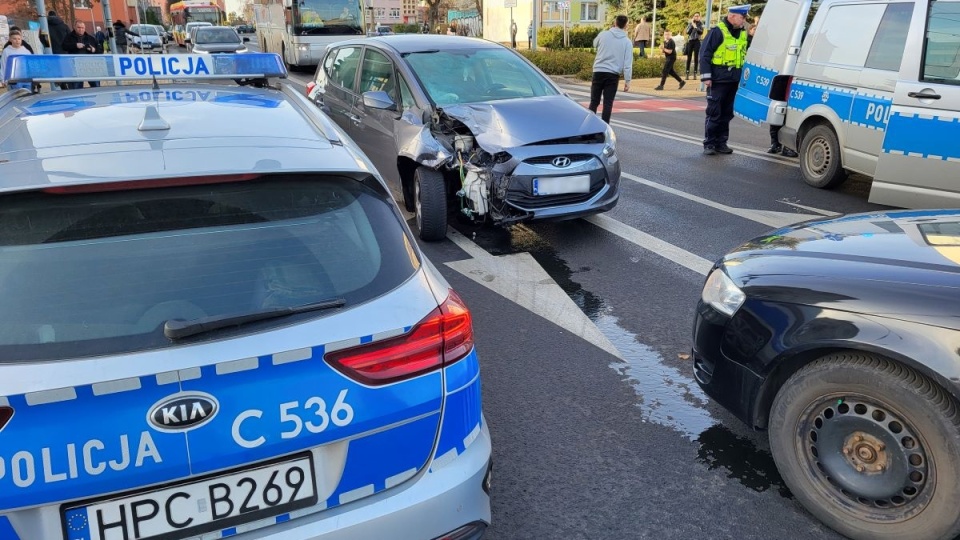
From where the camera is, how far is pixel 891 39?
723 cm

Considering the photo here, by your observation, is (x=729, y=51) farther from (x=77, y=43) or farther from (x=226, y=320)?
(x=77, y=43)

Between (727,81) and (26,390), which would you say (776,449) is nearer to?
(26,390)

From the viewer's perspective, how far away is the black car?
2393 millimetres

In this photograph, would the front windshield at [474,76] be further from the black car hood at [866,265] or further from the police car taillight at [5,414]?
the police car taillight at [5,414]

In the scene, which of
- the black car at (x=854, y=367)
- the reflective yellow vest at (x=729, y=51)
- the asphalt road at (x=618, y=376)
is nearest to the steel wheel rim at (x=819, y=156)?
the asphalt road at (x=618, y=376)

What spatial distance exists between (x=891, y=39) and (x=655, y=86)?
574 inches

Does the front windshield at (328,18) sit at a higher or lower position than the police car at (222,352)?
higher

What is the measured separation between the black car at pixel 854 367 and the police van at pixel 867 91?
3.82 meters

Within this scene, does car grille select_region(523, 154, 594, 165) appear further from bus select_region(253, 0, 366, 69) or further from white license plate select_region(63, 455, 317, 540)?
bus select_region(253, 0, 366, 69)

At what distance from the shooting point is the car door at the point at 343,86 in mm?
8008

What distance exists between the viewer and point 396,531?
1960 millimetres

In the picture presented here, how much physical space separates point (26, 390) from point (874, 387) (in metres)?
2.48

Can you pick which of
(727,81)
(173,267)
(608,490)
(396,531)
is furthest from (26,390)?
(727,81)

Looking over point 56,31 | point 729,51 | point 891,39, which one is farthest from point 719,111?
point 56,31
